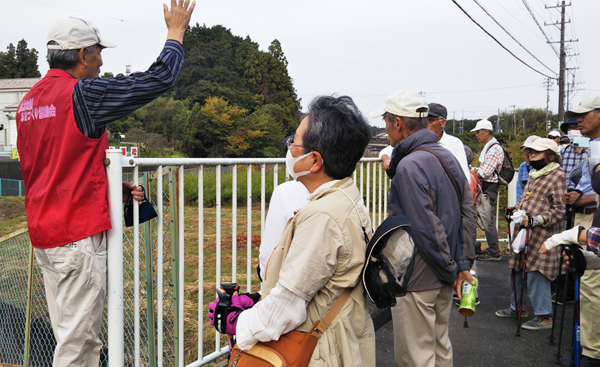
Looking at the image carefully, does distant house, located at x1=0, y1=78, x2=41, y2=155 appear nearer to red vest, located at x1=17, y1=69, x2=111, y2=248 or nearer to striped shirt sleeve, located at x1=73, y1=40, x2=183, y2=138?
red vest, located at x1=17, y1=69, x2=111, y2=248

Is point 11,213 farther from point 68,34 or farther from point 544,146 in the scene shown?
point 544,146

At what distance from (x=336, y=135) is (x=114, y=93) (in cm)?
114

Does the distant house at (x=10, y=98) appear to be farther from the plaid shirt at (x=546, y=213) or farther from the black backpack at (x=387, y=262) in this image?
the black backpack at (x=387, y=262)

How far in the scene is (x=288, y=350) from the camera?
1646mm

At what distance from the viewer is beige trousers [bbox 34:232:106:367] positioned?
85.7 inches

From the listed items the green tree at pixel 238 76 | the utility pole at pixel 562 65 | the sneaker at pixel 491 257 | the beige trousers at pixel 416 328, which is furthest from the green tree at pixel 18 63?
the beige trousers at pixel 416 328

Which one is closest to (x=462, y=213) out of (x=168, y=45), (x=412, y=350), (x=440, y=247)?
(x=440, y=247)

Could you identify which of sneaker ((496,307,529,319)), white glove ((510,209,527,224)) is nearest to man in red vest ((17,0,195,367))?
white glove ((510,209,527,224))

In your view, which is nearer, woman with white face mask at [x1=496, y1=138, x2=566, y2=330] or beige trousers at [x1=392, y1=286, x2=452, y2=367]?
beige trousers at [x1=392, y1=286, x2=452, y2=367]

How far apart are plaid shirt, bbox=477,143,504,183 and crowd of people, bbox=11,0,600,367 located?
11.0 feet

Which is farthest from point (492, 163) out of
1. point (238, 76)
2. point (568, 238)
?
point (238, 76)

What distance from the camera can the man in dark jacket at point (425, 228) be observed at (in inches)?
108

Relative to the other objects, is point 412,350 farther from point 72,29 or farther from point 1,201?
point 1,201

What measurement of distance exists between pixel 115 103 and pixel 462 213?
2.32 m
